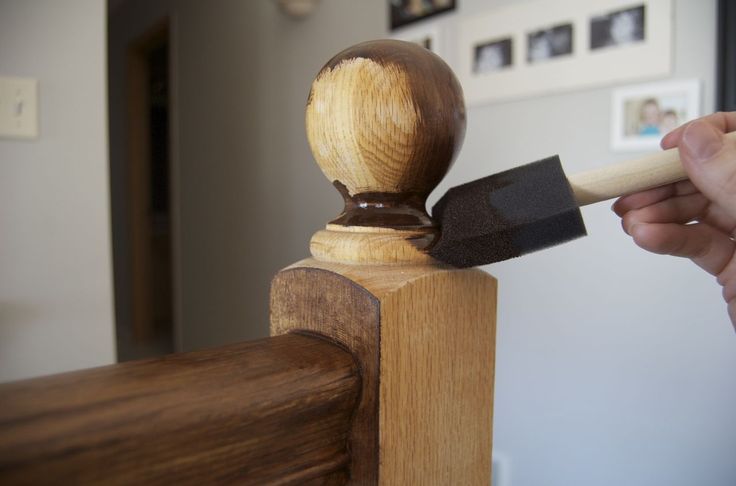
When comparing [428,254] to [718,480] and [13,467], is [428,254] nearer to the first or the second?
[13,467]

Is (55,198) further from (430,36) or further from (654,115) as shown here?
(654,115)

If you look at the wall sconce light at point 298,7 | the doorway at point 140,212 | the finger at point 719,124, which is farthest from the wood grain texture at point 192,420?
the doorway at point 140,212

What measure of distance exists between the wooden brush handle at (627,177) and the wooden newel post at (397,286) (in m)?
0.09

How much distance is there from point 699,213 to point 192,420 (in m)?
0.59

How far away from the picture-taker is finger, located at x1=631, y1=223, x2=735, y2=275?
506 mm

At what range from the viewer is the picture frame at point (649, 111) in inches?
39.8

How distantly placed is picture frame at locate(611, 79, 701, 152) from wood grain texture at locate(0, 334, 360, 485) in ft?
3.44

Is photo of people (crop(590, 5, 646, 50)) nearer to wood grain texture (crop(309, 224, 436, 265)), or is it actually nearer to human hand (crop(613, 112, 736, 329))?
human hand (crop(613, 112, 736, 329))

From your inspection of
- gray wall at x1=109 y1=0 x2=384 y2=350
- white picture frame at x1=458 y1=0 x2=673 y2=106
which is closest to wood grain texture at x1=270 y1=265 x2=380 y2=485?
white picture frame at x1=458 y1=0 x2=673 y2=106

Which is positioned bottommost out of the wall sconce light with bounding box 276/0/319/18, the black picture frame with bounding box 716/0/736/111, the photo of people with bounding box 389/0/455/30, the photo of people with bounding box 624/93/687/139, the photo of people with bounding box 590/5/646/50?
the photo of people with bounding box 624/93/687/139

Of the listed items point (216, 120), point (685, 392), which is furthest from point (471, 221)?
point (216, 120)

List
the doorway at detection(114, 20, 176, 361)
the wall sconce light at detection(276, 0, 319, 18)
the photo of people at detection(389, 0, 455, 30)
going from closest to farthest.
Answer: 1. the photo of people at detection(389, 0, 455, 30)
2. the wall sconce light at detection(276, 0, 319, 18)
3. the doorway at detection(114, 20, 176, 361)

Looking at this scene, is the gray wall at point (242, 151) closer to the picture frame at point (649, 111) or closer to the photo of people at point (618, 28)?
the photo of people at point (618, 28)

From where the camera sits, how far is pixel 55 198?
104 cm
